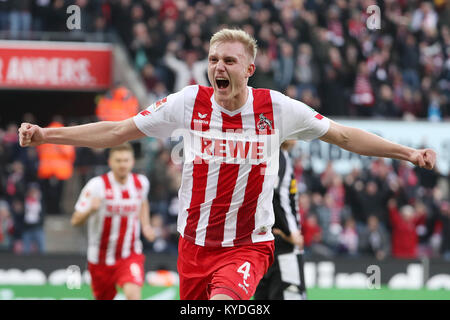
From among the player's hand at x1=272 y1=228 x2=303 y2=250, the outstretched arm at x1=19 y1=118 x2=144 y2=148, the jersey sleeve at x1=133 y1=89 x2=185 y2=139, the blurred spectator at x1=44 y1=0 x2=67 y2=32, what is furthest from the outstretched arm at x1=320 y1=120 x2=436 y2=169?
the blurred spectator at x1=44 y1=0 x2=67 y2=32

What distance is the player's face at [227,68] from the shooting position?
17.1ft

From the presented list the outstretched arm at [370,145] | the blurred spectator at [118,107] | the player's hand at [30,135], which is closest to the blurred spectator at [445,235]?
the blurred spectator at [118,107]

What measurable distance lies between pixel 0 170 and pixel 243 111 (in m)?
10.3

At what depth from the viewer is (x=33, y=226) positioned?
555 inches

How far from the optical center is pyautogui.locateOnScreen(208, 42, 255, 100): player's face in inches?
205

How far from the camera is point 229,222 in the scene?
5.38m

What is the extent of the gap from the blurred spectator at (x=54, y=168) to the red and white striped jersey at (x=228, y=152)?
9.81 meters

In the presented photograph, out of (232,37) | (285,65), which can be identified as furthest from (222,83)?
(285,65)

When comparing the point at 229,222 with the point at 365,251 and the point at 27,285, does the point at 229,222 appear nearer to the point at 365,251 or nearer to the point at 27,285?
the point at 27,285

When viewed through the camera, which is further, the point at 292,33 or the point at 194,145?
the point at 292,33

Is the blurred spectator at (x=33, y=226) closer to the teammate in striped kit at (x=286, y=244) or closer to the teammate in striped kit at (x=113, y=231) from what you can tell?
the teammate in striped kit at (x=113, y=231)

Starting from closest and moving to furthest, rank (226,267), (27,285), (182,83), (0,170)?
1. (226,267)
2. (27,285)
3. (0,170)
4. (182,83)

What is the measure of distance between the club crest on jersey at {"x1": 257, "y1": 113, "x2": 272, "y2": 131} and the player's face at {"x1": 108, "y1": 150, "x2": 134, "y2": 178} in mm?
3196
